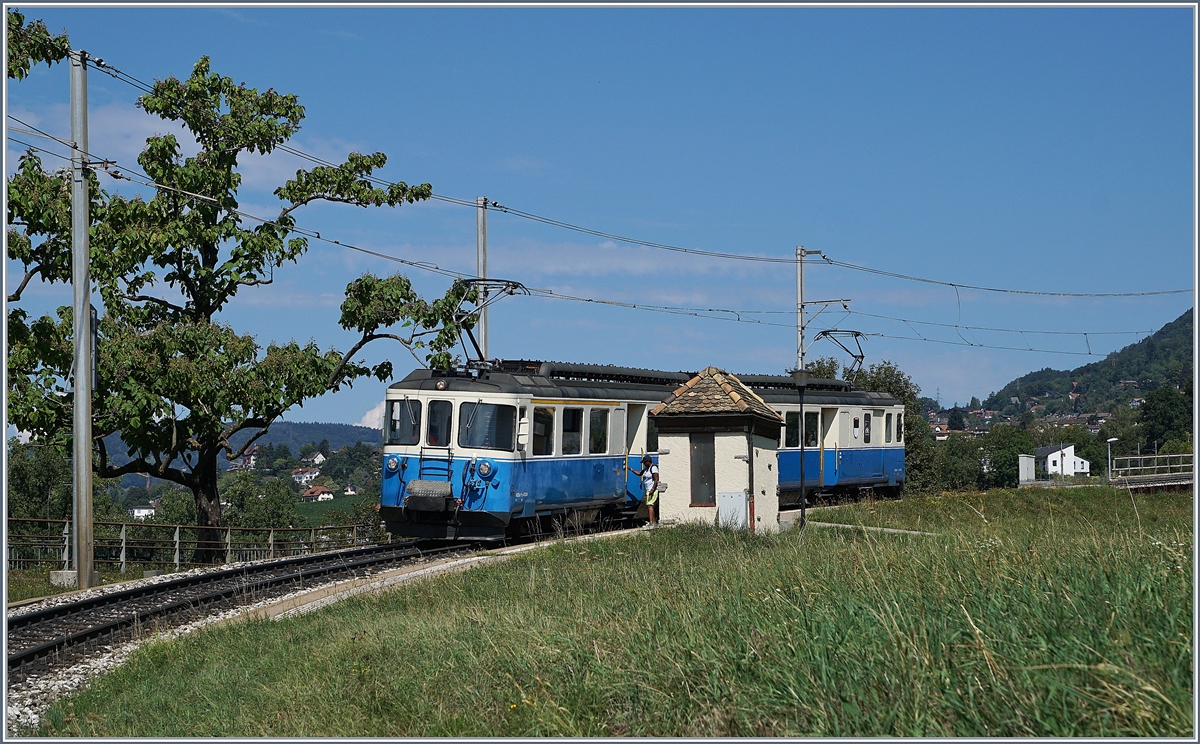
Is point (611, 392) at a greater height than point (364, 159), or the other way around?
point (364, 159)

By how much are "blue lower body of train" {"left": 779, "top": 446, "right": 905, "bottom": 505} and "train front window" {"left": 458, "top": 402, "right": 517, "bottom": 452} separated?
30.1ft

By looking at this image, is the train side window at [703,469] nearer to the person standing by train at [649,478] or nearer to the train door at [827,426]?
the person standing by train at [649,478]

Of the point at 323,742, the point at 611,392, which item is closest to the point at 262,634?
the point at 323,742

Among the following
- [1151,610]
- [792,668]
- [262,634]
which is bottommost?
[262,634]

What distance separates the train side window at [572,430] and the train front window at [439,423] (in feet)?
7.62

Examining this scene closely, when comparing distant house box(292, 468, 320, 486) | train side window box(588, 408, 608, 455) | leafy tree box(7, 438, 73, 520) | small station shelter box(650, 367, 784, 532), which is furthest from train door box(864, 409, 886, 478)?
distant house box(292, 468, 320, 486)

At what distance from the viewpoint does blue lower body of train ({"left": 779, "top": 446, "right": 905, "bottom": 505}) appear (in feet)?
88.9

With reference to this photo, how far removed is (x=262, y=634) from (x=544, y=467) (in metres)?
9.20

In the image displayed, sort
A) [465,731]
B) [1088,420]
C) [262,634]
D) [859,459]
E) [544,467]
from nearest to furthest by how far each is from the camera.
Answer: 1. [465,731]
2. [262,634]
3. [544,467]
4. [859,459]
5. [1088,420]

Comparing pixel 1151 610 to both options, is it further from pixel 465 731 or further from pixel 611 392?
pixel 611 392

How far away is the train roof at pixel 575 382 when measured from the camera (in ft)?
66.9

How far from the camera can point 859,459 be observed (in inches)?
1214

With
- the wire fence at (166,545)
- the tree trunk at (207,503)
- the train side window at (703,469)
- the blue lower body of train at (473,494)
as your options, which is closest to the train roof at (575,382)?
the blue lower body of train at (473,494)

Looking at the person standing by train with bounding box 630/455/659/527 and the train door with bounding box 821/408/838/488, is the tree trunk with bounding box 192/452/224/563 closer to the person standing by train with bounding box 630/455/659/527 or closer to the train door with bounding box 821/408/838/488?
the person standing by train with bounding box 630/455/659/527
